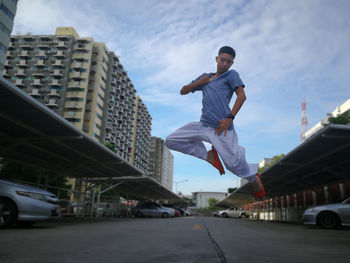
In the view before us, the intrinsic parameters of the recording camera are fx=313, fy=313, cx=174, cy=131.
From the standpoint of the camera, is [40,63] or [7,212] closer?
[7,212]

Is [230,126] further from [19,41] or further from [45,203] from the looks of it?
[19,41]

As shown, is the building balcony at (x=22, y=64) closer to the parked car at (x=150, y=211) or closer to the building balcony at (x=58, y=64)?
the building balcony at (x=58, y=64)

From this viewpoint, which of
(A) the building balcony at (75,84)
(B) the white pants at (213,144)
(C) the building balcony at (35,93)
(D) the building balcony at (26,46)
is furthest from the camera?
(D) the building balcony at (26,46)

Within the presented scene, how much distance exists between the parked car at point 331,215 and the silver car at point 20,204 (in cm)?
915

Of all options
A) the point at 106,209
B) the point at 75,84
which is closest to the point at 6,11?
the point at 75,84

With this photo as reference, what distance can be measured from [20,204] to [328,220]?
33.2ft

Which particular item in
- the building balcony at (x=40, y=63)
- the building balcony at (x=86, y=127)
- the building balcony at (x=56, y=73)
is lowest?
the building balcony at (x=86, y=127)

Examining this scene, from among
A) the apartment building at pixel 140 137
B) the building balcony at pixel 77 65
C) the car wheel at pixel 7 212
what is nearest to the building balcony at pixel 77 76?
the building balcony at pixel 77 65

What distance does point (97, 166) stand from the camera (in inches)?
652

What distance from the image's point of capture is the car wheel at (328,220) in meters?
11.1

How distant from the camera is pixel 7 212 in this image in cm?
705

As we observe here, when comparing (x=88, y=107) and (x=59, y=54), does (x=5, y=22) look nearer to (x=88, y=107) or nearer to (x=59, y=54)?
(x=88, y=107)

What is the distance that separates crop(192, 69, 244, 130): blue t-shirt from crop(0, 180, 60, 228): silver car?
5656 millimetres

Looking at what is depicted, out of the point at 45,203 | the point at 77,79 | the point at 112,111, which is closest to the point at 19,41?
the point at 77,79
